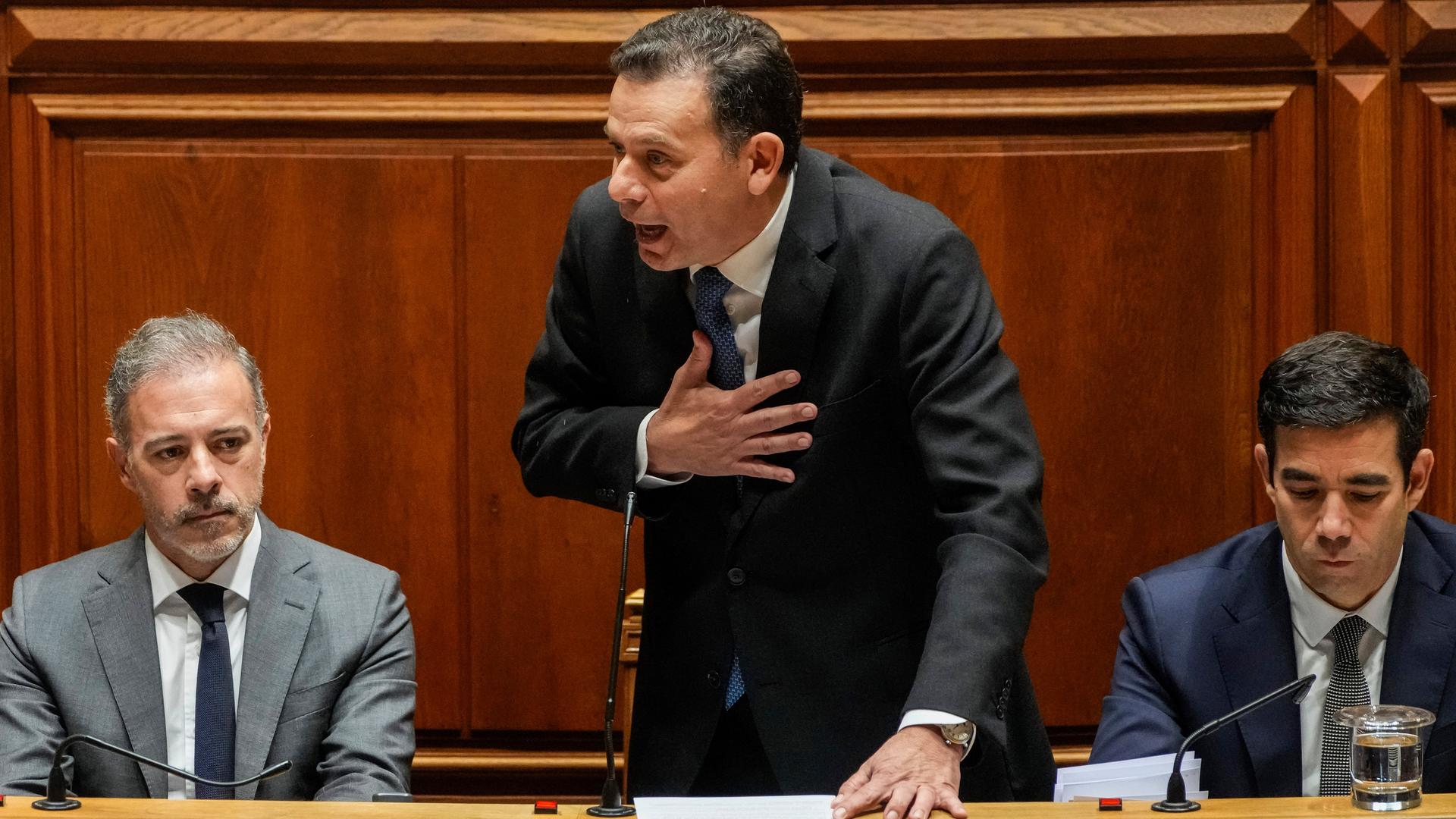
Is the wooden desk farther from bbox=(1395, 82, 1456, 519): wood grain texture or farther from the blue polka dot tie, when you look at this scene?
bbox=(1395, 82, 1456, 519): wood grain texture

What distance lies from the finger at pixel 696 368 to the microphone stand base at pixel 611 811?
0.56m

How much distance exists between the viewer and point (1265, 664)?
7.80 feet

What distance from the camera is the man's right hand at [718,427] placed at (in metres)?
2.07

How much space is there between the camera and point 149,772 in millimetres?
2357

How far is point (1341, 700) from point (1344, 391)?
1.43ft

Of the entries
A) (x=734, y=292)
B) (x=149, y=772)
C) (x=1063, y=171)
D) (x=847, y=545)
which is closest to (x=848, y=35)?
(x=1063, y=171)

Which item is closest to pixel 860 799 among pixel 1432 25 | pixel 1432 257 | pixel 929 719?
pixel 929 719

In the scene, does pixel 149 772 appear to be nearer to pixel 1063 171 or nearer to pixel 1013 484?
pixel 1013 484

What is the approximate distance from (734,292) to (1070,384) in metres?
1.24

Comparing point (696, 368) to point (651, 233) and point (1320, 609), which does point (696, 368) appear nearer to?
point (651, 233)

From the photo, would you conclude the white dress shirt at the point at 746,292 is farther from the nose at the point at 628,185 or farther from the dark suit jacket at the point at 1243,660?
the dark suit jacket at the point at 1243,660

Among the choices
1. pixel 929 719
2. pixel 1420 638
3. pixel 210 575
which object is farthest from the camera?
pixel 210 575

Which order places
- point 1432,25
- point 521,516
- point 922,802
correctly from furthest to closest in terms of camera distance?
point 521,516, point 1432,25, point 922,802

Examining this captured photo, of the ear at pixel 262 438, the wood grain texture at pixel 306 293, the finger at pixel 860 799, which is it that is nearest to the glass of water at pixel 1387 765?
the finger at pixel 860 799
